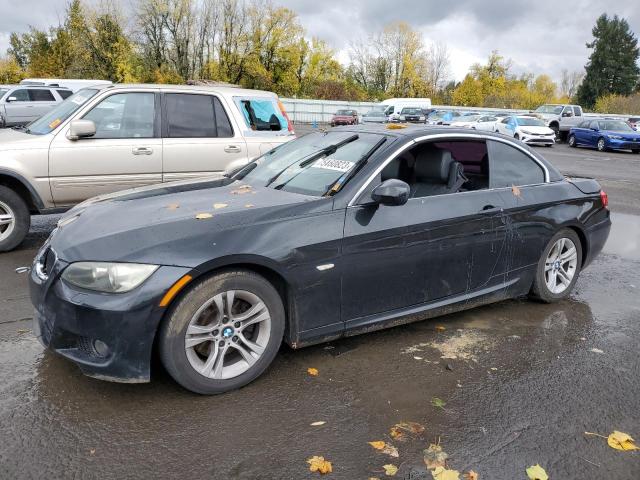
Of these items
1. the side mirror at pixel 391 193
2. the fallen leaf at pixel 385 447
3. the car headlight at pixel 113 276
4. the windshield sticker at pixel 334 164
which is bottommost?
the fallen leaf at pixel 385 447

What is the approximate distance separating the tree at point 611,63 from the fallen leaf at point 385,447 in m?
82.3

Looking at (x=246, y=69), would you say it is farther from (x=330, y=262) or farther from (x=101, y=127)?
(x=330, y=262)

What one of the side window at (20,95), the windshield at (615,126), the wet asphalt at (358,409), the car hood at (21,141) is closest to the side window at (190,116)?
the car hood at (21,141)

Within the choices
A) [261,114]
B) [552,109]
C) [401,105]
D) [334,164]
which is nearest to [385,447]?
[334,164]

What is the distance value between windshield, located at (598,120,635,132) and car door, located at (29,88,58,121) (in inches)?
988

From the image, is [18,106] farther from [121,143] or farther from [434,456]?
[434,456]

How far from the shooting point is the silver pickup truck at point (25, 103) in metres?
21.0

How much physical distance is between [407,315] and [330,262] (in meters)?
0.83

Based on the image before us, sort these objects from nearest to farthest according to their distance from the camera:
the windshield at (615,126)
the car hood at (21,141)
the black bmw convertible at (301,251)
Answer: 1. the black bmw convertible at (301,251)
2. the car hood at (21,141)
3. the windshield at (615,126)

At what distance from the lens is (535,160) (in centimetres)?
498

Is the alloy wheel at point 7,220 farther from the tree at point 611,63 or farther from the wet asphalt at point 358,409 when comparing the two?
the tree at point 611,63

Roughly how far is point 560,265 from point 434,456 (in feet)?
9.49

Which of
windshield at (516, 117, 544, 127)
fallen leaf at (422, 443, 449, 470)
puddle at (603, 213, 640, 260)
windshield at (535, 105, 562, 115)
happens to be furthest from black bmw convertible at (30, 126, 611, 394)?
windshield at (535, 105, 562, 115)

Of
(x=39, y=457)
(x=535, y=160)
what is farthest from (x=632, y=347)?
(x=39, y=457)
